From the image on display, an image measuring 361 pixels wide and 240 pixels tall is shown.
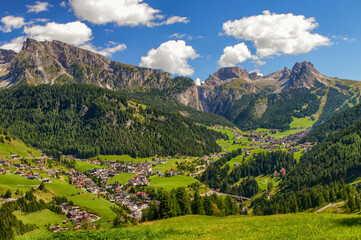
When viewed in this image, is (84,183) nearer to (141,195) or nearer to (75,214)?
(141,195)

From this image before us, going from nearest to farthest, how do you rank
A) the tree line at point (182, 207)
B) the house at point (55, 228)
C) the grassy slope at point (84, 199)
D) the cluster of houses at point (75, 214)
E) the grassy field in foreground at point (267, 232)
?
the grassy field in foreground at point (267, 232)
the tree line at point (182, 207)
the house at point (55, 228)
the cluster of houses at point (75, 214)
the grassy slope at point (84, 199)

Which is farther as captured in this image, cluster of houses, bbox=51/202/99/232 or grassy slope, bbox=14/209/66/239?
cluster of houses, bbox=51/202/99/232

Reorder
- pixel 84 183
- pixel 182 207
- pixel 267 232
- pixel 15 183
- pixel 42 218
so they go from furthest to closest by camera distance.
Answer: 1. pixel 84 183
2. pixel 15 183
3. pixel 42 218
4. pixel 182 207
5. pixel 267 232

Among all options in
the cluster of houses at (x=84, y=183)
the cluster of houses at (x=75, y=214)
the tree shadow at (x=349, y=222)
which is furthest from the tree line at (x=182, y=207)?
the cluster of houses at (x=84, y=183)

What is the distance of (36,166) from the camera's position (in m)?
186

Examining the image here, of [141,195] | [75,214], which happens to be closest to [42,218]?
[75,214]

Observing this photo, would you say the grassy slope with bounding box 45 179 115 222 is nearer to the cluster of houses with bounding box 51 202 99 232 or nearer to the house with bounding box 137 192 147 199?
the cluster of houses with bounding box 51 202 99 232

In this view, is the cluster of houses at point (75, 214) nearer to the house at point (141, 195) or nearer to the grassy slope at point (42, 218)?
the grassy slope at point (42, 218)

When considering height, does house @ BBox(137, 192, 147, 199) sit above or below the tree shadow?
below

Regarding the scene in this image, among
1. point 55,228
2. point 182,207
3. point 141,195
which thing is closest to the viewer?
point 182,207

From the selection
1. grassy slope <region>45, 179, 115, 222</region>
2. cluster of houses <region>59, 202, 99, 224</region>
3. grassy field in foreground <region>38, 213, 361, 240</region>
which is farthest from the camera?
grassy slope <region>45, 179, 115, 222</region>

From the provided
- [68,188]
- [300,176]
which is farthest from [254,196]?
[68,188]

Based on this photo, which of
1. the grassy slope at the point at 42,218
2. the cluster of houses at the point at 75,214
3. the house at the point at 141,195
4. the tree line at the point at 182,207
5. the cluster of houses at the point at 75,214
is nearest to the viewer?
the tree line at the point at 182,207

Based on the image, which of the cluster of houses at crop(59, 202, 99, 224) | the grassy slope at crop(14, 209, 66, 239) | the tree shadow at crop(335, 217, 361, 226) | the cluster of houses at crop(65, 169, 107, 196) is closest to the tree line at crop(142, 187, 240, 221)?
the tree shadow at crop(335, 217, 361, 226)
